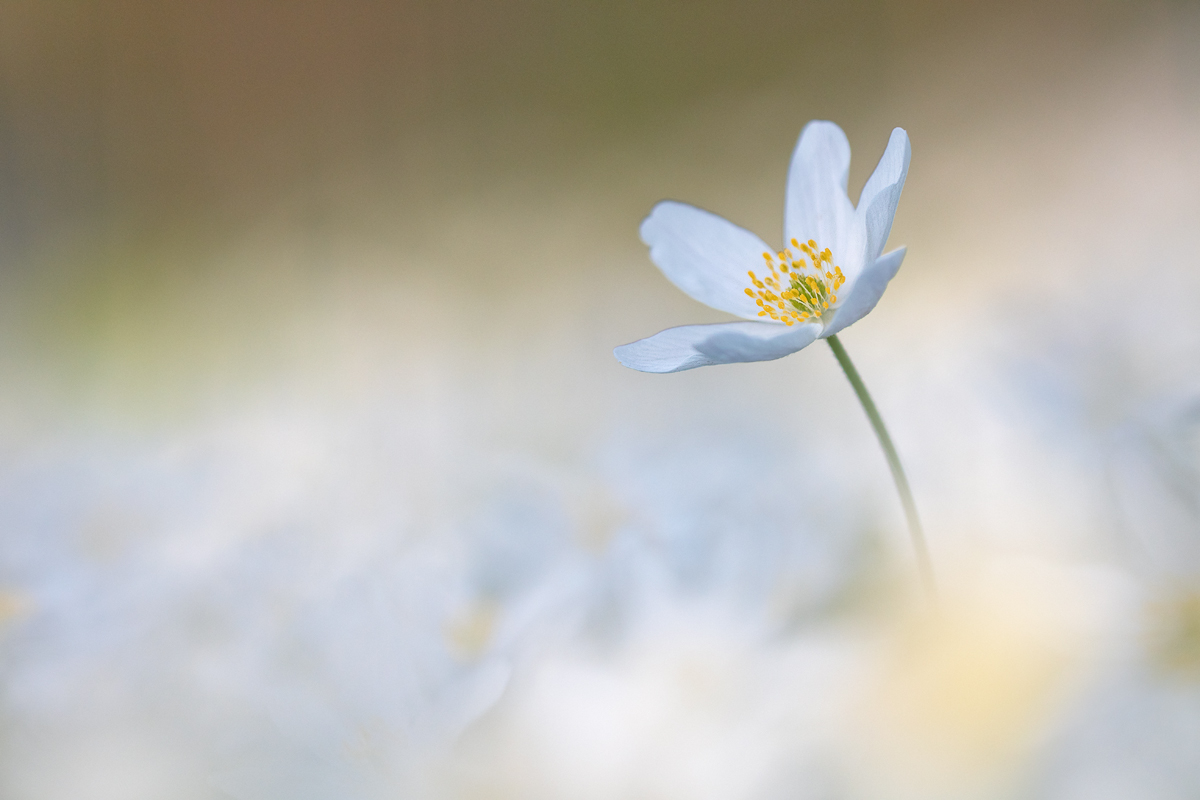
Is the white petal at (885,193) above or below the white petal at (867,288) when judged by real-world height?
above

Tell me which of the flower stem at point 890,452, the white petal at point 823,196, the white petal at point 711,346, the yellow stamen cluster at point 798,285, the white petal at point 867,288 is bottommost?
the flower stem at point 890,452

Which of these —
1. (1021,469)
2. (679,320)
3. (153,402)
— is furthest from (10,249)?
(1021,469)

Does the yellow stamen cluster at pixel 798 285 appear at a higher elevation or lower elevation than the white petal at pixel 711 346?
higher

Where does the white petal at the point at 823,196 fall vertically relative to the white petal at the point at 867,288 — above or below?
above

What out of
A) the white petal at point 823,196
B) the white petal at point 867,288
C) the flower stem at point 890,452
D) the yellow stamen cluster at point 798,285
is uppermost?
the white petal at point 823,196

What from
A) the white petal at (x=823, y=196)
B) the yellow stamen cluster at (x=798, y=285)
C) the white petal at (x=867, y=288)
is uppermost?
the white petal at (x=823, y=196)

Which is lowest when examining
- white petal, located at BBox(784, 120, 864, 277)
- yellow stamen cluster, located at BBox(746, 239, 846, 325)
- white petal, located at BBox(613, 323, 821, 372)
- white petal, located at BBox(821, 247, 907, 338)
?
white petal, located at BBox(821, 247, 907, 338)
